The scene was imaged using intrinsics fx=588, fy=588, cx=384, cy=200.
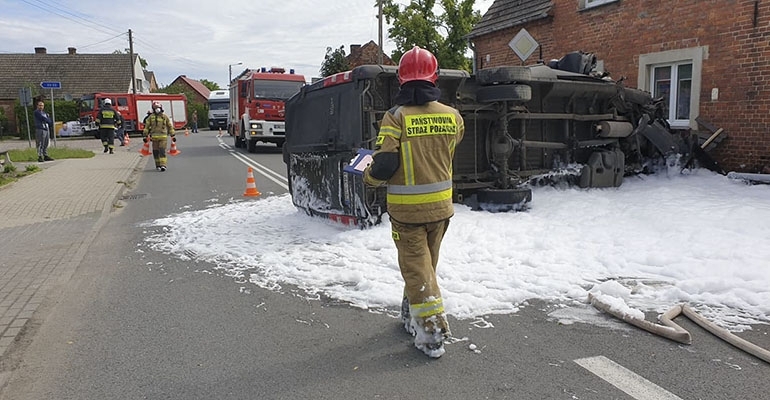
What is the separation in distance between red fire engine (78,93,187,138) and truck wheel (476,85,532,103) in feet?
110

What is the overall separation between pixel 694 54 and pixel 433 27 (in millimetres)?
25174

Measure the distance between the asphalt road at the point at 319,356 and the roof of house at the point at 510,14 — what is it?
1181 centimetres

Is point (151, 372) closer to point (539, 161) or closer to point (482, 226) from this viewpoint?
point (482, 226)

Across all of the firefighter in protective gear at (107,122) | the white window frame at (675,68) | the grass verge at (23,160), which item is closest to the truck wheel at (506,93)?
the white window frame at (675,68)

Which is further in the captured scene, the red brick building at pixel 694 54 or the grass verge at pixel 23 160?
the grass verge at pixel 23 160

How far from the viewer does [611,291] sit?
4516mm

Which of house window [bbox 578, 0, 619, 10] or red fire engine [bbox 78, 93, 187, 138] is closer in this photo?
house window [bbox 578, 0, 619, 10]

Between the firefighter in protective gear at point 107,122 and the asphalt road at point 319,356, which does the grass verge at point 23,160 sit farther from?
the asphalt road at point 319,356

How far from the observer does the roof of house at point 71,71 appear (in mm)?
52250

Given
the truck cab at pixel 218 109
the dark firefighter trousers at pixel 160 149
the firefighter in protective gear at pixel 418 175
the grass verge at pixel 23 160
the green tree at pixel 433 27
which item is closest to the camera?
the firefighter in protective gear at pixel 418 175

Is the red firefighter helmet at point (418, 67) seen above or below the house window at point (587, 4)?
below

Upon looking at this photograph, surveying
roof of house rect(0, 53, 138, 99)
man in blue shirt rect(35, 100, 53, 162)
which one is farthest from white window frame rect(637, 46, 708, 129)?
roof of house rect(0, 53, 138, 99)

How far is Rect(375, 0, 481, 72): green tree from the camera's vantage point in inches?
1329

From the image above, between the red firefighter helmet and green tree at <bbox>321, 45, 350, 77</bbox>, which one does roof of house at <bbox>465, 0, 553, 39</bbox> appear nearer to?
the red firefighter helmet
